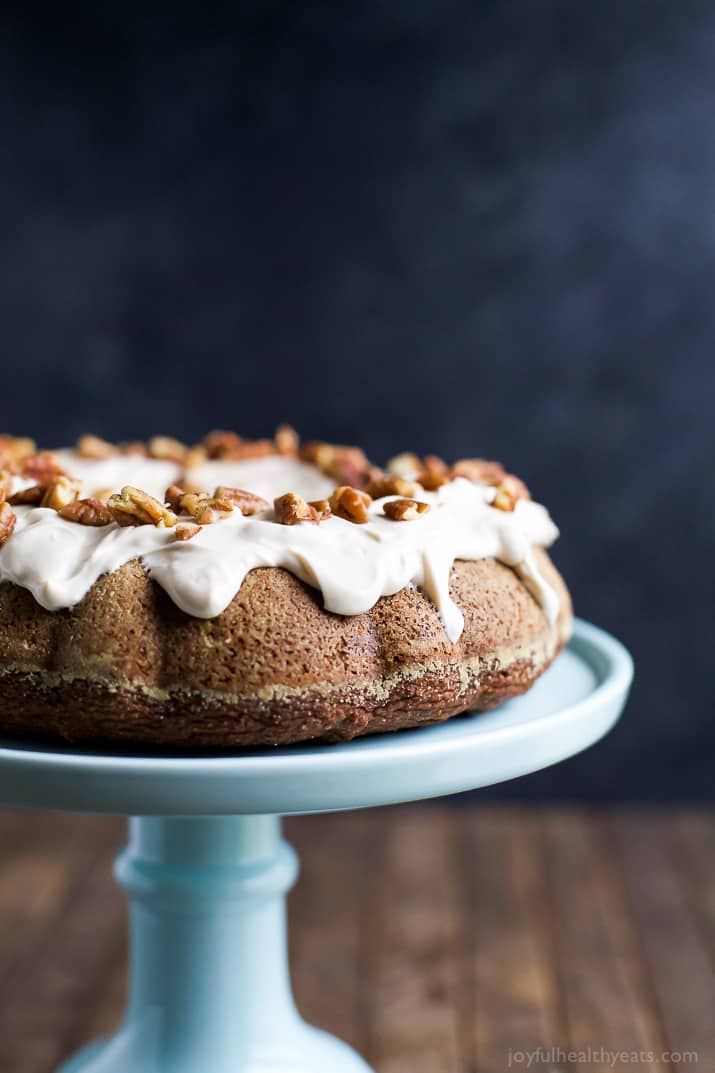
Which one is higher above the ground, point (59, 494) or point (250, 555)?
point (250, 555)

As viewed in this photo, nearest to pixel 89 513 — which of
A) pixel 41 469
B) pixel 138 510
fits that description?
pixel 138 510

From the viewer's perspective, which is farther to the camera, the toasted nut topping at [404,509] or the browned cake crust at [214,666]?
the toasted nut topping at [404,509]

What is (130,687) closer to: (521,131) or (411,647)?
(411,647)

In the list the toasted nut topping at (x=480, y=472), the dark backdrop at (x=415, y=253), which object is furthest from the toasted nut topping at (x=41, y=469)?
the dark backdrop at (x=415, y=253)

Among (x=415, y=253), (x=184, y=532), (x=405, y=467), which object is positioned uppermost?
(x=184, y=532)

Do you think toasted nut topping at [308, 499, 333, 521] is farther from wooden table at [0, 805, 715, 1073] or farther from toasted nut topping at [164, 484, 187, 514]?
wooden table at [0, 805, 715, 1073]

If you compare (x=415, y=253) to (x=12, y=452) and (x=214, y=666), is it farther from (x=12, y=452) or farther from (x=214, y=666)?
(x=214, y=666)

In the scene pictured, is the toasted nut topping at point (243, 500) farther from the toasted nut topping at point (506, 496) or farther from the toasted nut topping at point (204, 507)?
the toasted nut topping at point (506, 496)
